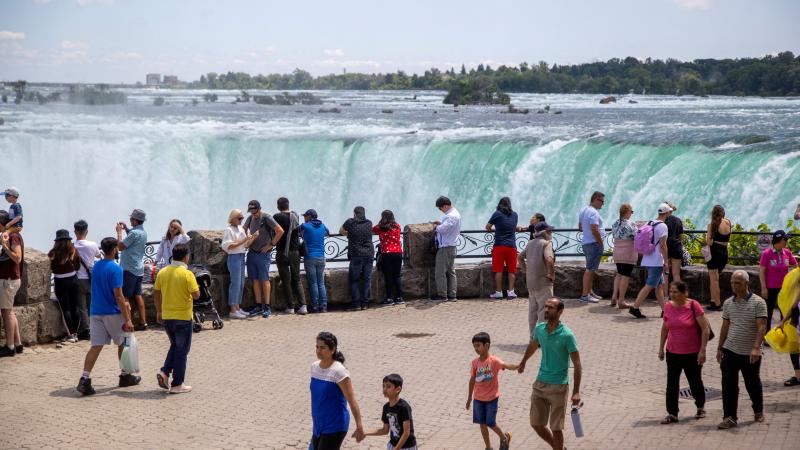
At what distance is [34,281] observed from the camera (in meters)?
12.1

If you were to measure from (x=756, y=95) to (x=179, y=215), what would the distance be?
6423 centimetres

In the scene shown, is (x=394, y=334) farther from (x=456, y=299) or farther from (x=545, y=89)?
(x=545, y=89)

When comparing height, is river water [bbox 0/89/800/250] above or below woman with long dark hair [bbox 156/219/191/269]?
below

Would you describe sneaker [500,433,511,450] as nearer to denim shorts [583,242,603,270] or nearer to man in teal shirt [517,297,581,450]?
man in teal shirt [517,297,581,450]

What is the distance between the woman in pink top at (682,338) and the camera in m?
8.72

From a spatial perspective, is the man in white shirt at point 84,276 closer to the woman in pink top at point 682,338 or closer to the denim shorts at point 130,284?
the denim shorts at point 130,284

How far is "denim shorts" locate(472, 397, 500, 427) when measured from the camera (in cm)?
830

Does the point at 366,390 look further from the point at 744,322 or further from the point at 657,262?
the point at 657,262

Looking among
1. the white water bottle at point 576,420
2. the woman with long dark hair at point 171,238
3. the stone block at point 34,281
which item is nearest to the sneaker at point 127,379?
the stone block at point 34,281

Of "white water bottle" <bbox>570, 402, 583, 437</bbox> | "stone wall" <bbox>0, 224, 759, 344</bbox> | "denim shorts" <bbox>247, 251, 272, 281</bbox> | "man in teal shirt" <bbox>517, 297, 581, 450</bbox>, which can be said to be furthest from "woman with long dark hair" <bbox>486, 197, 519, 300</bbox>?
"white water bottle" <bbox>570, 402, 583, 437</bbox>

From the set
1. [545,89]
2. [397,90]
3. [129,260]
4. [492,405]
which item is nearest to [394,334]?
[129,260]

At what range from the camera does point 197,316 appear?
517 inches

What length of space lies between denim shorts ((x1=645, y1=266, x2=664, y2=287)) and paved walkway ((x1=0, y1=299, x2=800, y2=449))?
0.52 m

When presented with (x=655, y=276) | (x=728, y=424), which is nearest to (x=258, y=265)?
(x=655, y=276)
